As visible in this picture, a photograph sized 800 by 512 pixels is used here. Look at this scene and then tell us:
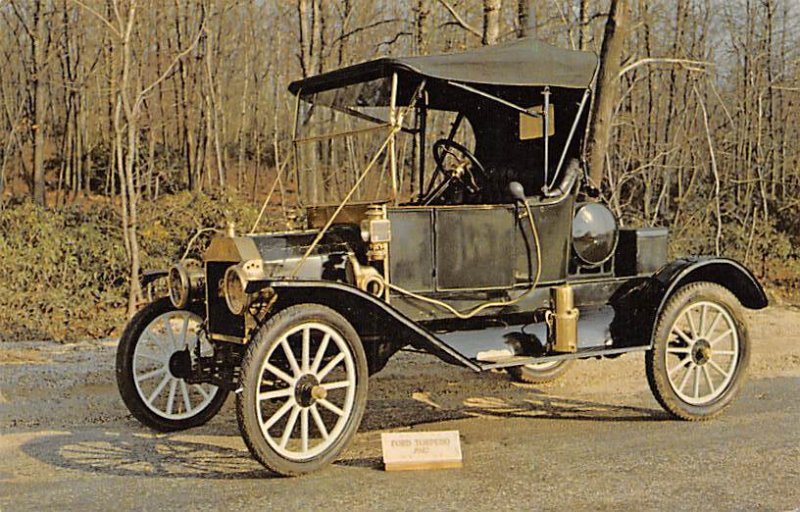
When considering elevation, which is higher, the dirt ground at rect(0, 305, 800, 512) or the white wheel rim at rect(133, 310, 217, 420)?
the white wheel rim at rect(133, 310, 217, 420)

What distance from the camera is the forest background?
14102mm

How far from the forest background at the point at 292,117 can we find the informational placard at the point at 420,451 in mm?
8207

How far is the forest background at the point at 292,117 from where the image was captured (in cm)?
1410

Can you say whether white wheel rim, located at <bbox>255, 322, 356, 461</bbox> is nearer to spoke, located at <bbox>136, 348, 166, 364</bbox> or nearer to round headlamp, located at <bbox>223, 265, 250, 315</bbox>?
round headlamp, located at <bbox>223, 265, 250, 315</bbox>

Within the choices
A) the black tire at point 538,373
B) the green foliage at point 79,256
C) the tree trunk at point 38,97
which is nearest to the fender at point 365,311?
the black tire at point 538,373

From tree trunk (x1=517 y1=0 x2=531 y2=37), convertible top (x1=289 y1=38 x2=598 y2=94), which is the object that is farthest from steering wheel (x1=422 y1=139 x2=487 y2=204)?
tree trunk (x1=517 y1=0 x2=531 y2=37)

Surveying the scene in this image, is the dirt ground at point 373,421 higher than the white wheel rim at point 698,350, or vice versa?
the white wheel rim at point 698,350

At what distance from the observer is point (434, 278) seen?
6000mm

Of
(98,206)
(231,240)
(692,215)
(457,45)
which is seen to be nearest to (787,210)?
(692,215)

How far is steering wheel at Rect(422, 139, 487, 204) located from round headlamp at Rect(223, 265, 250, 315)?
6.66 ft

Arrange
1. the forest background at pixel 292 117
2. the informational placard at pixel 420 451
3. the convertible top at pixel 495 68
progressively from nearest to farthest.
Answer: the informational placard at pixel 420 451, the convertible top at pixel 495 68, the forest background at pixel 292 117

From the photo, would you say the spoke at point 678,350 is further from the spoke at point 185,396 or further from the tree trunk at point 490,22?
the tree trunk at point 490,22

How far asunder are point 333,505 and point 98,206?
11.6 meters

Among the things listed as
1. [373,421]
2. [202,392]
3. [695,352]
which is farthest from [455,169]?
[202,392]
